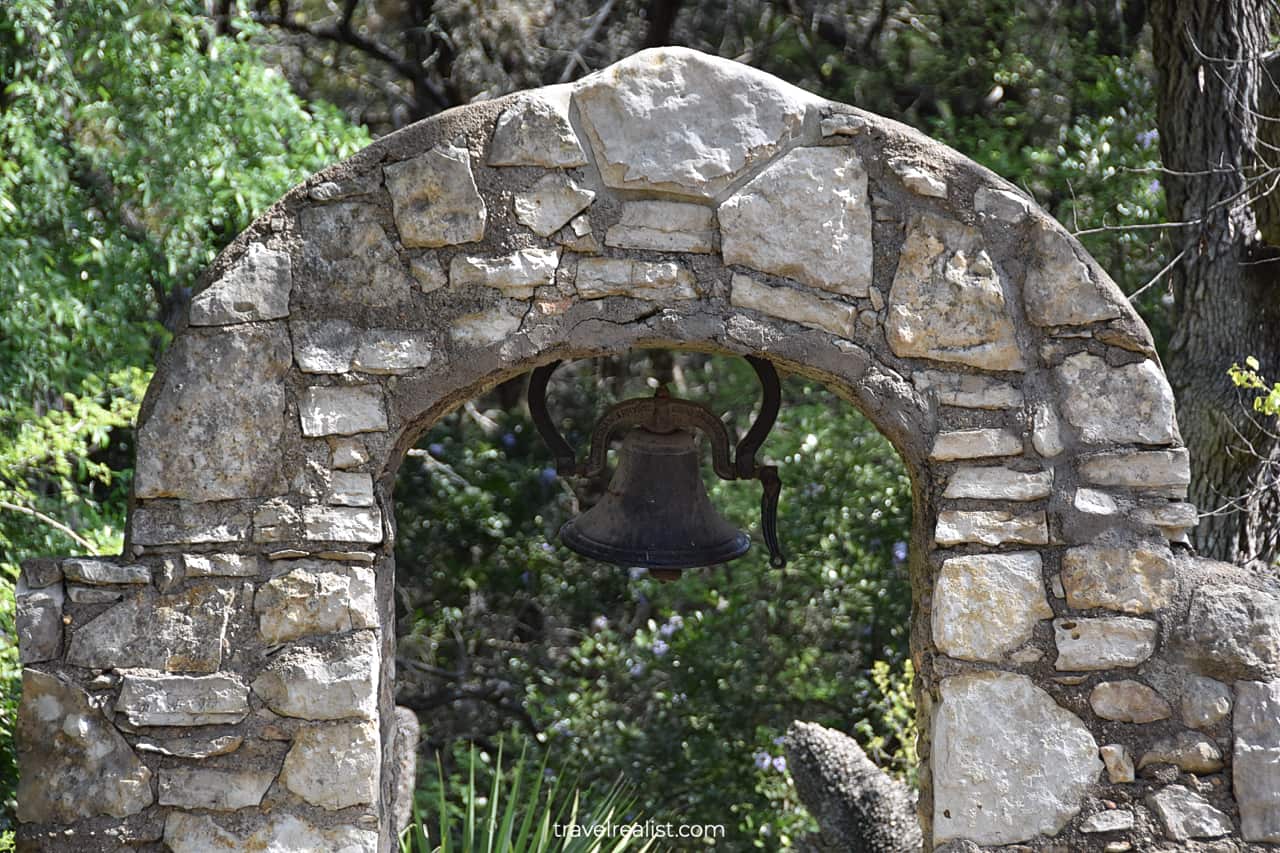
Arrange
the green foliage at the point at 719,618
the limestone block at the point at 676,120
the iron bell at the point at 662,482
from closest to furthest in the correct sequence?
1. the limestone block at the point at 676,120
2. the iron bell at the point at 662,482
3. the green foliage at the point at 719,618

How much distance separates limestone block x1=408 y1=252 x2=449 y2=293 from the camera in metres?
2.53

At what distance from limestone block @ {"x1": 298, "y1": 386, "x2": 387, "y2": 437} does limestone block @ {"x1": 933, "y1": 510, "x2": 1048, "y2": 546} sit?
42.6 inches

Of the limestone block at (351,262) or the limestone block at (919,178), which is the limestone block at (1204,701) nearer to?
the limestone block at (919,178)

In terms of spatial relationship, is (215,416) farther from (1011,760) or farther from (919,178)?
(1011,760)

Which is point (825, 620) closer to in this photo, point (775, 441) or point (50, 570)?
point (775, 441)

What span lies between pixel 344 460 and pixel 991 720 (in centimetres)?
127

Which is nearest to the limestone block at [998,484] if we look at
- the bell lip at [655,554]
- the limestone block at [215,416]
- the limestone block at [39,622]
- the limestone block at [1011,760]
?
the limestone block at [1011,760]

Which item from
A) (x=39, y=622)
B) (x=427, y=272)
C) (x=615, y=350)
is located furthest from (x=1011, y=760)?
(x=39, y=622)

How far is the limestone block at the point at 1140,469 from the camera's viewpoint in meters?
2.53

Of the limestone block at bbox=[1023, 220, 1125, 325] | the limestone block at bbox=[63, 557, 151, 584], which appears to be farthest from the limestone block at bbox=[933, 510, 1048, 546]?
the limestone block at bbox=[63, 557, 151, 584]

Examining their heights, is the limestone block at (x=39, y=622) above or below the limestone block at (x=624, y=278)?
below

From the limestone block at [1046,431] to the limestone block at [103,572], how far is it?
5.36ft

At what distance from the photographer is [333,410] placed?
253cm

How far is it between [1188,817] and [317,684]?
1.60 metres
